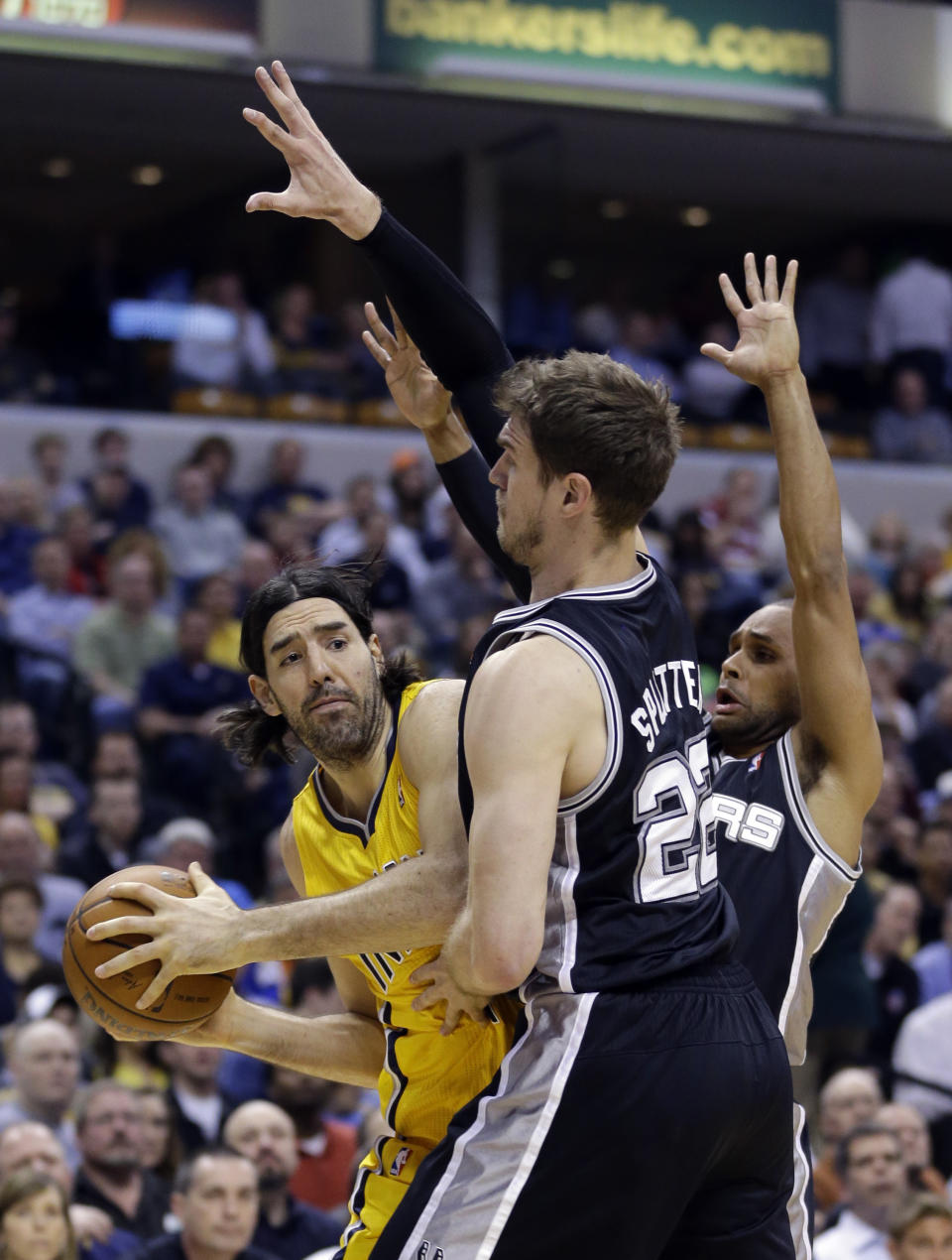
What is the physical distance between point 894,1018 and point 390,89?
9008 mm

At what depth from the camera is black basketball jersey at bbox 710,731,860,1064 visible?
385 centimetres

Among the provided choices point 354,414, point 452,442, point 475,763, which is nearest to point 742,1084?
point 475,763

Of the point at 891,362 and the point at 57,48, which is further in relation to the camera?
the point at 891,362

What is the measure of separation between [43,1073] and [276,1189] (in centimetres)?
96

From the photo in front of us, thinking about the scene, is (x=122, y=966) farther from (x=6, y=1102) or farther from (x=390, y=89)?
(x=390, y=89)

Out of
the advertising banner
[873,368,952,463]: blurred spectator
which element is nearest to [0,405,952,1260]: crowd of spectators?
[873,368,952,463]: blurred spectator

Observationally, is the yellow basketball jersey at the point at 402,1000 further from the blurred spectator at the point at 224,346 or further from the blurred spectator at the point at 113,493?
the blurred spectator at the point at 224,346

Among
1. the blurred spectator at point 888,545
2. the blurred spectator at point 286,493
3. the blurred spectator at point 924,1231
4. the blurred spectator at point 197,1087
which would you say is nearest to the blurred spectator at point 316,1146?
the blurred spectator at point 197,1087

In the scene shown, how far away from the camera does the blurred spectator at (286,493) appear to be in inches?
510

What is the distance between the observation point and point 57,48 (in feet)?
46.3

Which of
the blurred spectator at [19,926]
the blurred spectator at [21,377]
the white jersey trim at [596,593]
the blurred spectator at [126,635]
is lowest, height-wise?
the blurred spectator at [19,926]

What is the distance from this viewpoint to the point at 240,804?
1038 centimetres

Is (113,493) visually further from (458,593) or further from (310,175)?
(310,175)

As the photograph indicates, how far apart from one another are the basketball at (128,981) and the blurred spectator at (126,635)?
7260 millimetres
